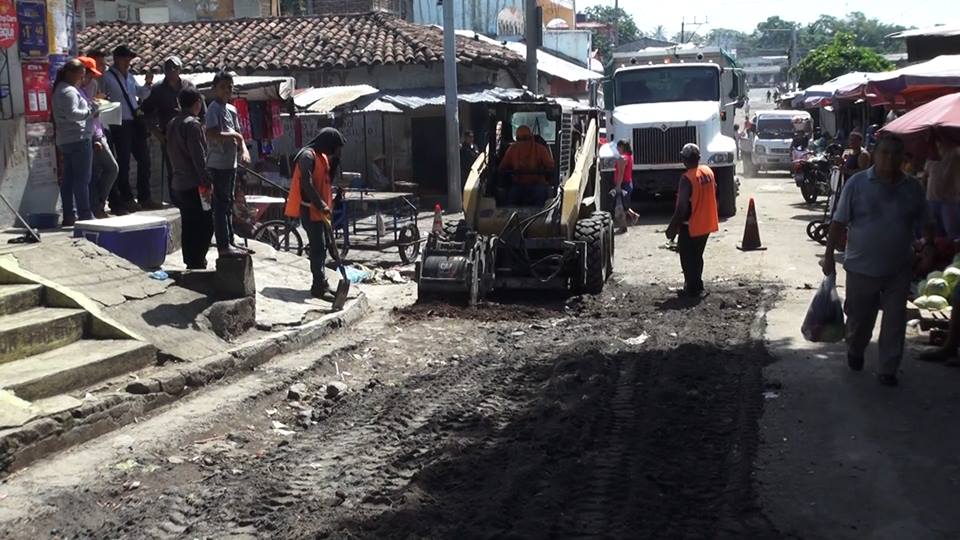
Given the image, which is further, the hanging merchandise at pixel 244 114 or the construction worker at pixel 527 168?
the hanging merchandise at pixel 244 114

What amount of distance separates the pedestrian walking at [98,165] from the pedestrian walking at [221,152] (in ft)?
5.85

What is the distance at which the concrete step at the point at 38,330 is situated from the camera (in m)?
7.91

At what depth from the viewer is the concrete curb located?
667 centimetres

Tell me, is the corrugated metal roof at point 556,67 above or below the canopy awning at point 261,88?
above

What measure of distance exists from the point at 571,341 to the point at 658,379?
1.93m

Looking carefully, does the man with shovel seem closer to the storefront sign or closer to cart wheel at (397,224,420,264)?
the storefront sign

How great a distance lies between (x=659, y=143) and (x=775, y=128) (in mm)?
16804


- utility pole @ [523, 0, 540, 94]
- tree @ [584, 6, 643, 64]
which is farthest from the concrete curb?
tree @ [584, 6, 643, 64]

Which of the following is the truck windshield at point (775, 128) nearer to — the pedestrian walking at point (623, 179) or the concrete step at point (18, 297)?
the pedestrian walking at point (623, 179)

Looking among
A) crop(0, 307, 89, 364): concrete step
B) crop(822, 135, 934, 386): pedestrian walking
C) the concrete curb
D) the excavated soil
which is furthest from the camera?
crop(822, 135, 934, 386): pedestrian walking

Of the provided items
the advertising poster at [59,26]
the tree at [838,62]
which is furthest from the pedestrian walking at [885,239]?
the tree at [838,62]

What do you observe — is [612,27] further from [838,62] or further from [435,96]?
[435,96]

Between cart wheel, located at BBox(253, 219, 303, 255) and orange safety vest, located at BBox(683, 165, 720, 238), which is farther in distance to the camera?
cart wheel, located at BBox(253, 219, 303, 255)

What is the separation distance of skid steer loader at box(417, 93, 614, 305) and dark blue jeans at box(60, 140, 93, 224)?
3613 mm
